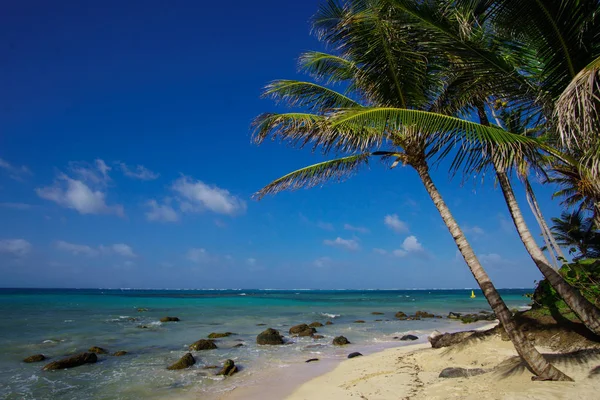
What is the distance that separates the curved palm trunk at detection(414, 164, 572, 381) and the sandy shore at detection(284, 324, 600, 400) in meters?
0.22

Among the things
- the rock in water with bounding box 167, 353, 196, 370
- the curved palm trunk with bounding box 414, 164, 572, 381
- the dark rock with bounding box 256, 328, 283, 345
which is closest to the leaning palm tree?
the curved palm trunk with bounding box 414, 164, 572, 381

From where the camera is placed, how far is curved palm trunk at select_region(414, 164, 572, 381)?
5.77 meters

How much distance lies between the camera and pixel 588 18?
440 centimetres

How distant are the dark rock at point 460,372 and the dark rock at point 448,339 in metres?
2.45

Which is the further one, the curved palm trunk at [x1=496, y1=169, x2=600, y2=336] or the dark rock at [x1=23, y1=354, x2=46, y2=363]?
the dark rock at [x1=23, y1=354, x2=46, y2=363]

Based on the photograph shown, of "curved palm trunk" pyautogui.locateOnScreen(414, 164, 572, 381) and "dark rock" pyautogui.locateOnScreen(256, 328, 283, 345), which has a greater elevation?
"curved palm trunk" pyautogui.locateOnScreen(414, 164, 572, 381)

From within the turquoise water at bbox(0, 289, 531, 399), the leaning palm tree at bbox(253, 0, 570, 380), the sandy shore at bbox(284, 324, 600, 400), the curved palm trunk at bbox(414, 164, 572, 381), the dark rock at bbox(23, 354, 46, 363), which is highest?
the leaning palm tree at bbox(253, 0, 570, 380)

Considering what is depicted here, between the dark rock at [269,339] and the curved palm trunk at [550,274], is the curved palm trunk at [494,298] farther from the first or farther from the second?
the dark rock at [269,339]

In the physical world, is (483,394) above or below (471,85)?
below

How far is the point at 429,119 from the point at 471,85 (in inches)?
61.7

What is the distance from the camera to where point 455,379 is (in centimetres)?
710

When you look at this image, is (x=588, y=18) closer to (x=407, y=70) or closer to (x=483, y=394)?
(x=407, y=70)

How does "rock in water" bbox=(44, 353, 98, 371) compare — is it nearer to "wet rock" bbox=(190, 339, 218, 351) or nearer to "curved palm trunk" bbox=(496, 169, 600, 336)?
"wet rock" bbox=(190, 339, 218, 351)

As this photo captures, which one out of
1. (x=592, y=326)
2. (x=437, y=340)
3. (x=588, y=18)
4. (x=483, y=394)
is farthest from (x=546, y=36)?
(x=437, y=340)
